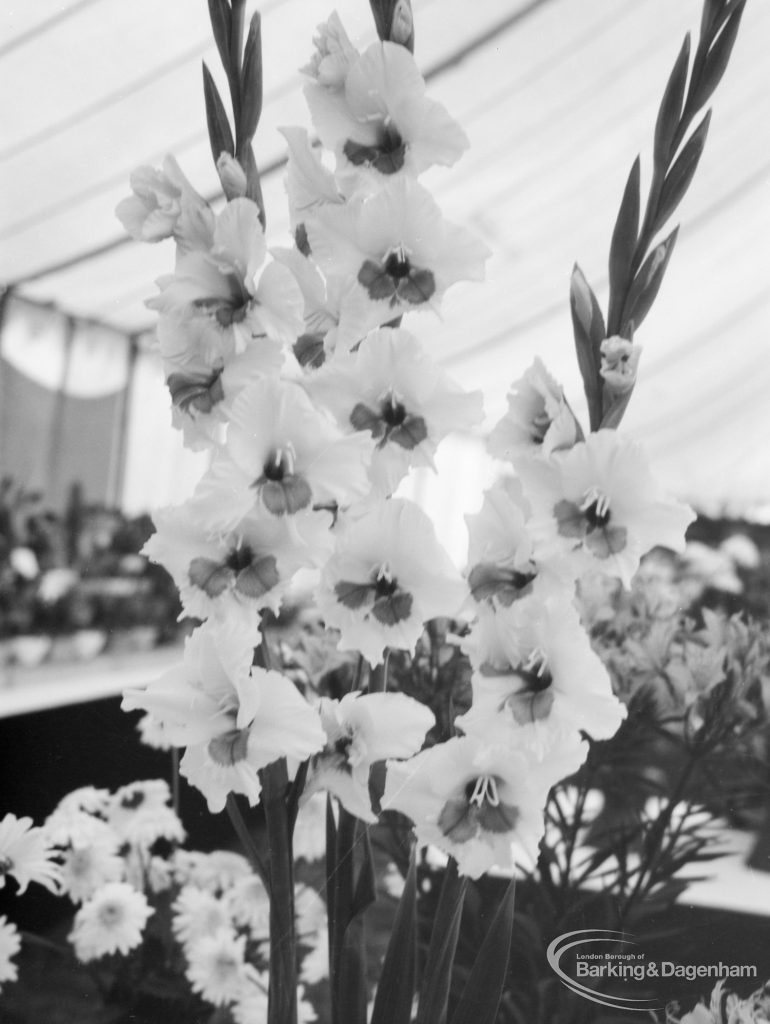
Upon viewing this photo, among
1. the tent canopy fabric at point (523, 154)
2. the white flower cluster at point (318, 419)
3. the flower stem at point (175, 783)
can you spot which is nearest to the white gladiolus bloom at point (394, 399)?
the white flower cluster at point (318, 419)

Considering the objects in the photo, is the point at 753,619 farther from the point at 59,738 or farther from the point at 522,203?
the point at 59,738

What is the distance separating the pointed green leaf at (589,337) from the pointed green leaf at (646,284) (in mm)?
12

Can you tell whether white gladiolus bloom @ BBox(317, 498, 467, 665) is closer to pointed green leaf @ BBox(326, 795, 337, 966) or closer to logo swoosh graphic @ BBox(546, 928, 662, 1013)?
pointed green leaf @ BBox(326, 795, 337, 966)

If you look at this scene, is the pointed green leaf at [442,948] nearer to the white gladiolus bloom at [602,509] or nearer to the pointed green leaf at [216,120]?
the white gladiolus bloom at [602,509]

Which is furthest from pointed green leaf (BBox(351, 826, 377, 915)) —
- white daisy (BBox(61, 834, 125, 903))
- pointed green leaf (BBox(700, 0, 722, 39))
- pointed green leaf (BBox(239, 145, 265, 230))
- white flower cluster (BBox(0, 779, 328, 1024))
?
pointed green leaf (BBox(700, 0, 722, 39))

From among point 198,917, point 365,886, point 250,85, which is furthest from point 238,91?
point 198,917

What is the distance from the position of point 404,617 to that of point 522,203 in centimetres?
47

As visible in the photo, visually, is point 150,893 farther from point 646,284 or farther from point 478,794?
point 646,284

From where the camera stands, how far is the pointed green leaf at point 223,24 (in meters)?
0.42

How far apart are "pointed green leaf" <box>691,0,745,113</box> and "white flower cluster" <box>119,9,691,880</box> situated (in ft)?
0.35

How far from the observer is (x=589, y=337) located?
396 millimetres

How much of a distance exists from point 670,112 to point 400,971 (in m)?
0.44

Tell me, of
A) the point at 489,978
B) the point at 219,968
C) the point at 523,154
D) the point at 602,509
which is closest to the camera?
the point at 602,509

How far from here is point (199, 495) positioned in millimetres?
361
